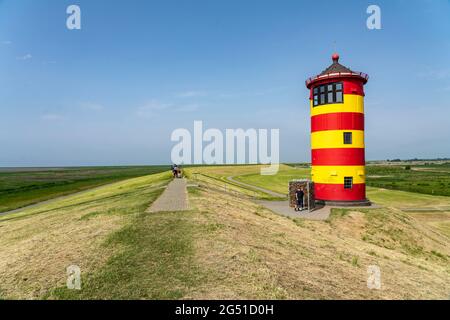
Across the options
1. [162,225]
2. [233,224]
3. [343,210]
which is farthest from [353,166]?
[162,225]

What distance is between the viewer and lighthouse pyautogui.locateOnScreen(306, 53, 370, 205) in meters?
25.1

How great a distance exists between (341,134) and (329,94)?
3846mm

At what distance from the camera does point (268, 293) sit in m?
7.33

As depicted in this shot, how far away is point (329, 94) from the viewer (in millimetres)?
25547

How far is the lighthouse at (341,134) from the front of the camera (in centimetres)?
2508

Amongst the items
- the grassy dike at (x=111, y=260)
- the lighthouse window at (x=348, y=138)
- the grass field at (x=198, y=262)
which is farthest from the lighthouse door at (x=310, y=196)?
the grassy dike at (x=111, y=260)

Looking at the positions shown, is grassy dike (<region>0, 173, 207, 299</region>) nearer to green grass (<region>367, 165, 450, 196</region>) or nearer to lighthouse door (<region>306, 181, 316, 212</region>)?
lighthouse door (<region>306, 181, 316, 212</region>)

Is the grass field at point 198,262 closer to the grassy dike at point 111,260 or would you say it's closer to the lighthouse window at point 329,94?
the grassy dike at point 111,260

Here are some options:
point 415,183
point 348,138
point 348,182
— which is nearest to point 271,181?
point 415,183

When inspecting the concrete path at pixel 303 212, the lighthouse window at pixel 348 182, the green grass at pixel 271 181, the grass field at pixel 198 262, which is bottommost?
the green grass at pixel 271 181

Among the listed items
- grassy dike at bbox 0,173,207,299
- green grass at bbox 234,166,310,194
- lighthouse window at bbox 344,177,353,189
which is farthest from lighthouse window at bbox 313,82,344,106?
green grass at bbox 234,166,310,194
